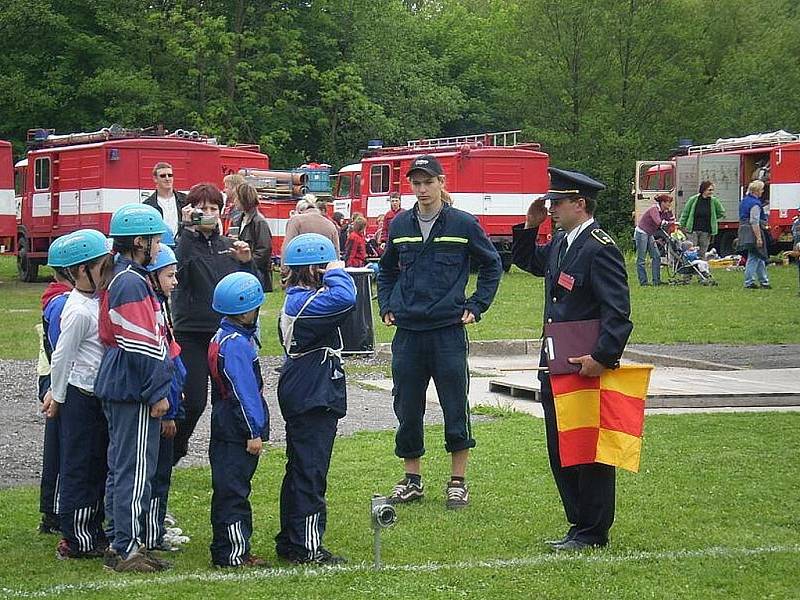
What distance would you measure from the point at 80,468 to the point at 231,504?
89cm

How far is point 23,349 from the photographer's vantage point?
1762 cm

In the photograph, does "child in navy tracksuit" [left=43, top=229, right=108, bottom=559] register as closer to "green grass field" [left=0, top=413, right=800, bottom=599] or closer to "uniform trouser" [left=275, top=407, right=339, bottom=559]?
"green grass field" [left=0, top=413, right=800, bottom=599]

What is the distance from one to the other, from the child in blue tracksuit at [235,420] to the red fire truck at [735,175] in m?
28.1

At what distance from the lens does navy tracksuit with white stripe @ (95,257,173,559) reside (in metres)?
6.81

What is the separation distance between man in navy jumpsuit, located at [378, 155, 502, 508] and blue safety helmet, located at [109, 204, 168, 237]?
189 centimetres

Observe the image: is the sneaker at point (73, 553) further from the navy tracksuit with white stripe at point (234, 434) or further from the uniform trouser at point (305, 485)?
the uniform trouser at point (305, 485)

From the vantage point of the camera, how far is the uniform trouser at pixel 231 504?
6945 mm

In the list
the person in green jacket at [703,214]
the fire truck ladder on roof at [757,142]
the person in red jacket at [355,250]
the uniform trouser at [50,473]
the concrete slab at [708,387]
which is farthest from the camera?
the fire truck ladder on roof at [757,142]

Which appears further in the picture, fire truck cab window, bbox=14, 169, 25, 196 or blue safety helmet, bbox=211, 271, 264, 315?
fire truck cab window, bbox=14, 169, 25, 196

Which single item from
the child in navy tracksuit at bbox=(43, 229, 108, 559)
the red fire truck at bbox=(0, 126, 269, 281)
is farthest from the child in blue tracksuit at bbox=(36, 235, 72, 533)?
the red fire truck at bbox=(0, 126, 269, 281)

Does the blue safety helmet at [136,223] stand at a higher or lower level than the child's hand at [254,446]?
higher

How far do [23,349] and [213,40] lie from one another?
2897 cm

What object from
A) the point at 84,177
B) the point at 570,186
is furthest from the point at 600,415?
the point at 84,177

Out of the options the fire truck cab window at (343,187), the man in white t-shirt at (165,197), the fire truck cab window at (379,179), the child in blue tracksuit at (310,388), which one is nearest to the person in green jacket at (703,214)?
the fire truck cab window at (379,179)
